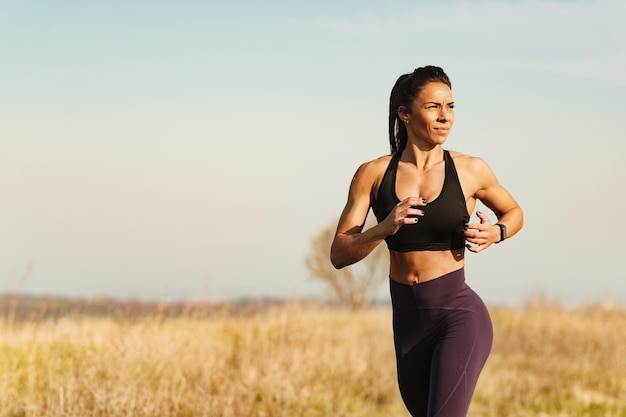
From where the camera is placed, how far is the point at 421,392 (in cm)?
492

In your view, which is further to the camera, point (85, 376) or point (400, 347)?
point (85, 376)

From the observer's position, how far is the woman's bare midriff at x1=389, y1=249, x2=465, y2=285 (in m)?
4.86

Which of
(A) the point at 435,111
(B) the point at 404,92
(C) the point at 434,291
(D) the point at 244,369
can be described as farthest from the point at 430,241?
(D) the point at 244,369

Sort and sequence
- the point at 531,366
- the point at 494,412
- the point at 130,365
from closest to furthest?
the point at 130,365 < the point at 494,412 < the point at 531,366

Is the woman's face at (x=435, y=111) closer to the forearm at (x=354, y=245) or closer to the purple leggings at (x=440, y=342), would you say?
the forearm at (x=354, y=245)

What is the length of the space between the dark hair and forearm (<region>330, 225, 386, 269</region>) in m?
0.73

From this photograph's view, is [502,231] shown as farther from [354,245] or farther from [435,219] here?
[354,245]

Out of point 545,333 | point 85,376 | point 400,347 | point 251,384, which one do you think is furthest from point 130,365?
point 545,333

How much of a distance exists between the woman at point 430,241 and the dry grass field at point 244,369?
9.40 ft

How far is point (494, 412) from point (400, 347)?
6699 millimetres

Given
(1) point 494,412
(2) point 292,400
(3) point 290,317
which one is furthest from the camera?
(3) point 290,317

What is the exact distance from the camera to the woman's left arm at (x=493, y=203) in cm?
480

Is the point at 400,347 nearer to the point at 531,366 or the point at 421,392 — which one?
the point at 421,392

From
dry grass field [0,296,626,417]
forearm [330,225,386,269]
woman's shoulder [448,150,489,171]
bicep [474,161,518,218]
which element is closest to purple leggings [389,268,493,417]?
forearm [330,225,386,269]
